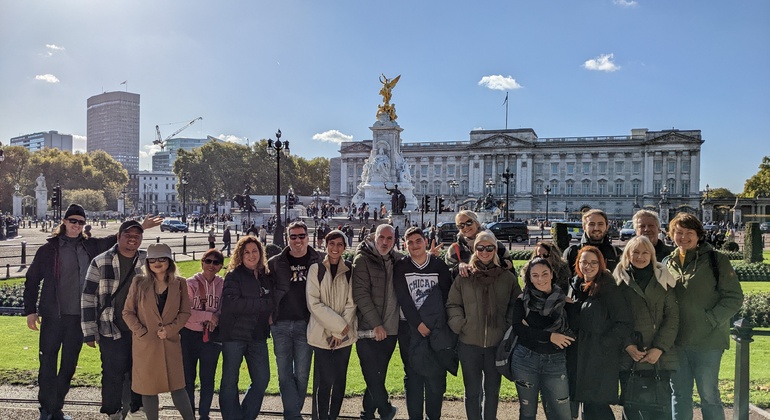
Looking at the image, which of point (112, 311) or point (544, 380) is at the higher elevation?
point (112, 311)

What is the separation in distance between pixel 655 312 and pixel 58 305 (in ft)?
18.9

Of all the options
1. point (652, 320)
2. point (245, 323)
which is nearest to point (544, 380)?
point (652, 320)

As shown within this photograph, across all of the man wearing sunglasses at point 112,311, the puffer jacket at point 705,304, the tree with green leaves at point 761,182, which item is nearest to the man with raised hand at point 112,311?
the man wearing sunglasses at point 112,311

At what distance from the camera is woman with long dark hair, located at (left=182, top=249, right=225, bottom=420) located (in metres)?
5.91

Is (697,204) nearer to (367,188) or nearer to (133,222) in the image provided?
(367,188)

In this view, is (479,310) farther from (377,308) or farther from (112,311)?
(112,311)

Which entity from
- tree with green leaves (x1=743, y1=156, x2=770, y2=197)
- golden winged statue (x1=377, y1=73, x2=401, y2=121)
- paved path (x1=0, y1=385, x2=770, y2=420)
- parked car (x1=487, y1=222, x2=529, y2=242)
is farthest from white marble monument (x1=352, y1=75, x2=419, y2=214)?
tree with green leaves (x1=743, y1=156, x2=770, y2=197)

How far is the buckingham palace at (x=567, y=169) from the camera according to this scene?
9019cm

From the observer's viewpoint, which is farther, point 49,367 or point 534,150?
point 534,150

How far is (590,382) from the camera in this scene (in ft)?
16.9

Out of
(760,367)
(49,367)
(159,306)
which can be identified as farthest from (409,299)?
(760,367)

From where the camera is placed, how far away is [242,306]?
572cm

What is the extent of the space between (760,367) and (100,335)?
8124mm

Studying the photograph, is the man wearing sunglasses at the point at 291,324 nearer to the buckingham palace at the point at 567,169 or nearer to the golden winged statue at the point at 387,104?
the golden winged statue at the point at 387,104
